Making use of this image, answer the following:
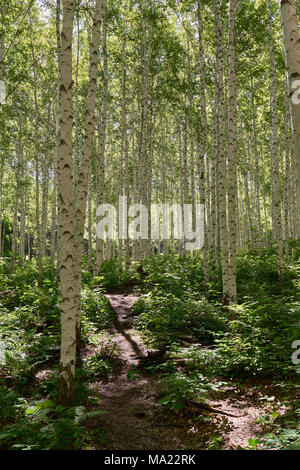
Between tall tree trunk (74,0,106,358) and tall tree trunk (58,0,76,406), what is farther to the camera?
tall tree trunk (74,0,106,358)

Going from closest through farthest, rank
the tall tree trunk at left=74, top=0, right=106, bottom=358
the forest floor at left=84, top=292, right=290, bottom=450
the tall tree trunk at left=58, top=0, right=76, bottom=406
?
1. the forest floor at left=84, top=292, right=290, bottom=450
2. the tall tree trunk at left=58, top=0, right=76, bottom=406
3. the tall tree trunk at left=74, top=0, right=106, bottom=358

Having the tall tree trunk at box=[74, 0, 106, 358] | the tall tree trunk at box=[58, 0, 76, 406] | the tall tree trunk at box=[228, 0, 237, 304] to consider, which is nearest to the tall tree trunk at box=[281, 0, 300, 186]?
the tall tree trunk at box=[58, 0, 76, 406]

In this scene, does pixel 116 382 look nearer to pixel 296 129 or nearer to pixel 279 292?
pixel 296 129

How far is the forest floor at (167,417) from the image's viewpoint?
12.4 ft

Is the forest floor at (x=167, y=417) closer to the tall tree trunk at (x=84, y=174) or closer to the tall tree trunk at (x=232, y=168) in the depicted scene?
the tall tree trunk at (x=84, y=174)

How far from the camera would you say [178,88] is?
17719 millimetres

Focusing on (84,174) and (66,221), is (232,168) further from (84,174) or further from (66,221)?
(66,221)

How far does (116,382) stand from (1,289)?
6963mm

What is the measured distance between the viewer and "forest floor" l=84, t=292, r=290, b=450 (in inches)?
148

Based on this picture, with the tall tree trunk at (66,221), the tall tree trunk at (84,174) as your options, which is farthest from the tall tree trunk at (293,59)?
the tall tree trunk at (84,174)

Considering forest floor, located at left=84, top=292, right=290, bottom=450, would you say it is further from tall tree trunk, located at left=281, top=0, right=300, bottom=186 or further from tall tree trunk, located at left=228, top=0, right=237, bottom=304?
tall tree trunk, located at left=228, top=0, right=237, bottom=304

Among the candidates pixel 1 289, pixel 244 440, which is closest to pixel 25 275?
pixel 1 289

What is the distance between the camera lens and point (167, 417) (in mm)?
4426

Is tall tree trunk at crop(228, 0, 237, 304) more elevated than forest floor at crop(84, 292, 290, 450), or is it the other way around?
tall tree trunk at crop(228, 0, 237, 304)
